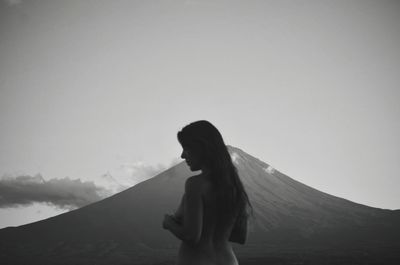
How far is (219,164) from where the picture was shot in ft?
7.69

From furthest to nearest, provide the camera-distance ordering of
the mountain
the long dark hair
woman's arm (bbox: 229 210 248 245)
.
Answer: the mountain
woman's arm (bbox: 229 210 248 245)
the long dark hair

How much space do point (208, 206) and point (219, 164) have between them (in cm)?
28

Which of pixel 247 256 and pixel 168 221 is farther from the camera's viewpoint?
pixel 247 256

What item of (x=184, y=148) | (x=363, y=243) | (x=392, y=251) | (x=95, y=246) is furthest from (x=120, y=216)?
(x=184, y=148)

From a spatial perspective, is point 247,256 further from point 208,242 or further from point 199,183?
point 199,183

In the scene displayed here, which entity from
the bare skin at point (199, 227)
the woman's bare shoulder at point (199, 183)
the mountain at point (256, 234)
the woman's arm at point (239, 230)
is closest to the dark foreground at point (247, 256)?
the mountain at point (256, 234)

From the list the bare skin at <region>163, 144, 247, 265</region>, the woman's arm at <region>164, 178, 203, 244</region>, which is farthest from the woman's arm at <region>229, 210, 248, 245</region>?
the woman's arm at <region>164, 178, 203, 244</region>

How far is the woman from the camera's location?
2178 mm

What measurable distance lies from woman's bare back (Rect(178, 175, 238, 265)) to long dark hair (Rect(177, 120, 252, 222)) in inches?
2.1

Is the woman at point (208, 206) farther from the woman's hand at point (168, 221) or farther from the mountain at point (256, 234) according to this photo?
the mountain at point (256, 234)

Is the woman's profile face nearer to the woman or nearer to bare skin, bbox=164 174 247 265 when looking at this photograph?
the woman

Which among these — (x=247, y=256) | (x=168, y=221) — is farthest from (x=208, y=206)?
(x=247, y=256)

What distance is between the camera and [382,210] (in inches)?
7490

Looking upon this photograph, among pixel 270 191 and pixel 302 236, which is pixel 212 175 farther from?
pixel 270 191
